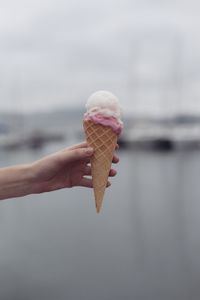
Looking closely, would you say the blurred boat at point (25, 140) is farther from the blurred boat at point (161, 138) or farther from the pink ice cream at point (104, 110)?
the pink ice cream at point (104, 110)

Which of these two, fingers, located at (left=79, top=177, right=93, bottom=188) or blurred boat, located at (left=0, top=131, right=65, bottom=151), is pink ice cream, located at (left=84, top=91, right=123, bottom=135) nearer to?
fingers, located at (left=79, top=177, right=93, bottom=188)

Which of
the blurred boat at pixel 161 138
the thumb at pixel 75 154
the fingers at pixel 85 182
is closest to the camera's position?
the thumb at pixel 75 154

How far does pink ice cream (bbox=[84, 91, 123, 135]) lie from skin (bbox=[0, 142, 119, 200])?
10cm

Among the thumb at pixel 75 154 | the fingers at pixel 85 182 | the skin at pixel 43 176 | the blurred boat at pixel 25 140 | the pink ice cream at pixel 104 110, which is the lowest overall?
the blurred boat at pixel 25 140

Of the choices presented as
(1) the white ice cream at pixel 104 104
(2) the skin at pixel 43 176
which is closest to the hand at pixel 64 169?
(2) the skin at pixel 43 176

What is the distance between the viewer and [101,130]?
1472 millimetres

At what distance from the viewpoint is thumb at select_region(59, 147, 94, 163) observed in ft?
4.56

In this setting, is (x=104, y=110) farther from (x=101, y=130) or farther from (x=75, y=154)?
(x=75, y=154)

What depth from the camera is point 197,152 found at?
2962 cm

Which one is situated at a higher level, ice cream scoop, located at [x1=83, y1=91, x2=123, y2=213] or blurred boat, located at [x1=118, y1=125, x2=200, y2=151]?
ice cream scoop, located at [x1=83, y1=91, x2=123, y2=213]

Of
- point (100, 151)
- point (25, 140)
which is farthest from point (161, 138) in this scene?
point (100, 151)

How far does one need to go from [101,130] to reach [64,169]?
168 mm

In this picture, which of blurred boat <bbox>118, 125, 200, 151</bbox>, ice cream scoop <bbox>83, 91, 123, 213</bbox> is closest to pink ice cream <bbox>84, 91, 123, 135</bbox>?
ice cream scoop <bbox>83, 91, 123, 213</bbox>

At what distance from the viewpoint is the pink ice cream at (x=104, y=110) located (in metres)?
1.43
